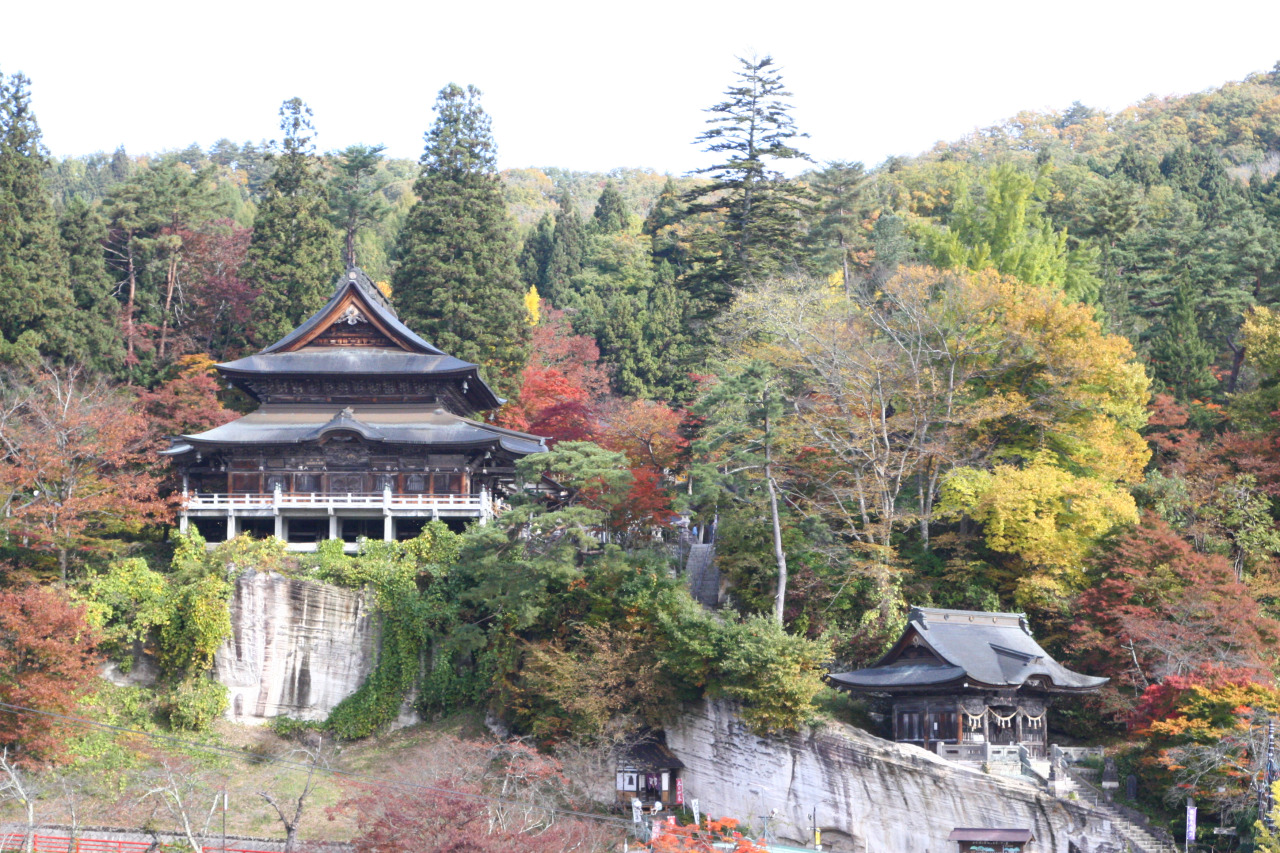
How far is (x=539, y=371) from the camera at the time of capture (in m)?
57.2

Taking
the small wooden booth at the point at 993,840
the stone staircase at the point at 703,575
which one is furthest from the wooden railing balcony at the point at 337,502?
the small wooden booth at the point at 993,840

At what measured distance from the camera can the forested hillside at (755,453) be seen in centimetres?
3441

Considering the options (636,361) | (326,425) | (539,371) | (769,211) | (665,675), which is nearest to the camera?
(665,675)

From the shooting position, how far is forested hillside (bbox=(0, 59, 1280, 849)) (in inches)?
1355

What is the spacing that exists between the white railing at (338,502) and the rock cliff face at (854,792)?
11.0 meters

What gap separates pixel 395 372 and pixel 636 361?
20.1m

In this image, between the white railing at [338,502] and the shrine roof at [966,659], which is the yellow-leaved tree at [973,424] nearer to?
the shrine roof at [966,659]

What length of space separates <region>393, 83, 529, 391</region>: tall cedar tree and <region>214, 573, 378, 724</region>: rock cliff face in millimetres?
15158

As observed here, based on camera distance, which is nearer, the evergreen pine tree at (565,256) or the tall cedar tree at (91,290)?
the tall cedar tree at (91,290)

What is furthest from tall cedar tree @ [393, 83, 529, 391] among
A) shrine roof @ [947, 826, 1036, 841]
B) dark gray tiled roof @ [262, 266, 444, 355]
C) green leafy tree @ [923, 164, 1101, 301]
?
shrine roof @ [947, 826, 1036, 841]

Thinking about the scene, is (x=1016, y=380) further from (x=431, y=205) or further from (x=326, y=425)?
(x=431, y=205)

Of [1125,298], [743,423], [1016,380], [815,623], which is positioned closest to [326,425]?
[743,423]

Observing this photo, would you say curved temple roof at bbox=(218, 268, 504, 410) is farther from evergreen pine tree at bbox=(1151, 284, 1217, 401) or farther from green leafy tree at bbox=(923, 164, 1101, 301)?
evergreen pine tree at bbox=(1151, 284, 1217, 401)

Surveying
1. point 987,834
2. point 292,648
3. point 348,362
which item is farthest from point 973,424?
point 348,362
